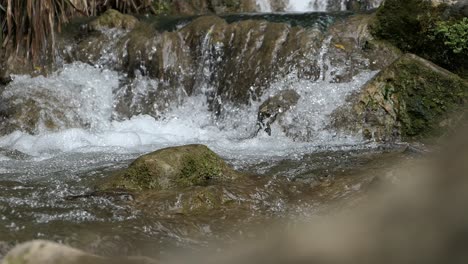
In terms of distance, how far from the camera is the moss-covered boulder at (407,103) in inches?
259

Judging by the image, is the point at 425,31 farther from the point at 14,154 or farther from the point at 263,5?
the point at 263,5

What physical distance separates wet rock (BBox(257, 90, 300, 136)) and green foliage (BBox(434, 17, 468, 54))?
1.89 meters

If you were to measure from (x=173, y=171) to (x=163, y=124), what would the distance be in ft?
12.0

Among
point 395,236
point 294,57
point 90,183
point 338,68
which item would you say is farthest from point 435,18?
point 395,236

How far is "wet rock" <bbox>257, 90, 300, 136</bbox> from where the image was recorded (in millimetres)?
7258

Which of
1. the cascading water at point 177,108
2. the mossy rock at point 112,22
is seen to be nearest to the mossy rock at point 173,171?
the cascading water at point 177,108

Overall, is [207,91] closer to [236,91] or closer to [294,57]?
[236,91]

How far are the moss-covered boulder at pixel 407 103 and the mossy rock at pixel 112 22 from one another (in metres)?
4.63

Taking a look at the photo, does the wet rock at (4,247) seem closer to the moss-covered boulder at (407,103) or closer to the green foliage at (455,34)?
the moss-covered boulder at (407,103)

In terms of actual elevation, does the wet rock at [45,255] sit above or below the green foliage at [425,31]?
above

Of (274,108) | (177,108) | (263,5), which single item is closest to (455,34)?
(274,108)

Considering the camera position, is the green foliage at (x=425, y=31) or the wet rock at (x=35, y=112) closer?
the green foliage at (x=425, y=31)

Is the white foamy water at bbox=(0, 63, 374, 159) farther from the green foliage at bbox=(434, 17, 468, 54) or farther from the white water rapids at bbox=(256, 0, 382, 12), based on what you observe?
the white water rapids at bbox=(256, 0, 382, 12)

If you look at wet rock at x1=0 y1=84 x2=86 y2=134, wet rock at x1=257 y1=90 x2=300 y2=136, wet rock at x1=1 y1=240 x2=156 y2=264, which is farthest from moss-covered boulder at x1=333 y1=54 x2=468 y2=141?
wet rock at x1=1 y1=240 x2=156 y2=264
